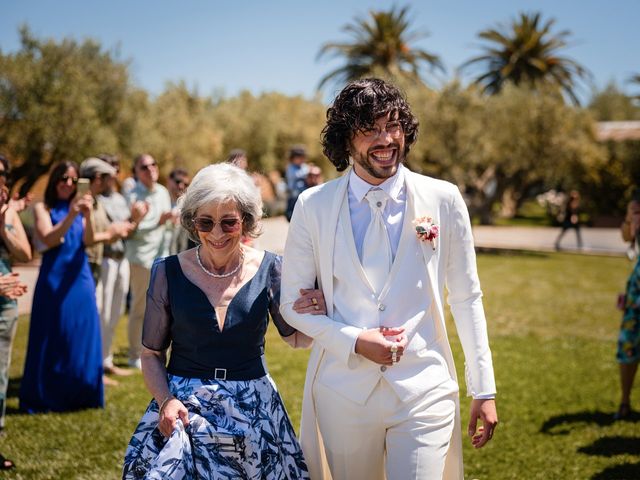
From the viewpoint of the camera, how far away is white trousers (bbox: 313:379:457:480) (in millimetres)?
2723

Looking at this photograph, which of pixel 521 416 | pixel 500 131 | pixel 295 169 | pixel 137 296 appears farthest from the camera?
pixel 500 131

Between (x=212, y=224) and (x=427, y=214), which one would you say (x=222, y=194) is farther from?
(x=427, y=214)

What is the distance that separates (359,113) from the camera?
A: 9.38 ft

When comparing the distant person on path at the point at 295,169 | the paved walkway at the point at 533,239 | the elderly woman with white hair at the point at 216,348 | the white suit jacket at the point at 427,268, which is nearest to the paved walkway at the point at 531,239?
the paved walkway at the point at 533,239

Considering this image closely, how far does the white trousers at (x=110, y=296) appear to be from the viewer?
764cm

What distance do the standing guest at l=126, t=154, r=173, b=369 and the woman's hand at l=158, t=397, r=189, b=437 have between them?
503cm

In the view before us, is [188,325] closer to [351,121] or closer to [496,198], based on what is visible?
[351,121]

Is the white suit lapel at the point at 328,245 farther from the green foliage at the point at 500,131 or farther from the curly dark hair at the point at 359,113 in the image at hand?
the green foliage at the point at 500,131

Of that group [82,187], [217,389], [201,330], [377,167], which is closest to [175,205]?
[82,187]

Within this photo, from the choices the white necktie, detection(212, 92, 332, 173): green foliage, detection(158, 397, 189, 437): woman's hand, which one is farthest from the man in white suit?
detection(212, 92, 332, 173): green foliage

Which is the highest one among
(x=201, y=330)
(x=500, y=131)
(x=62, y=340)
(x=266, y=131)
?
(x=266, y=131)

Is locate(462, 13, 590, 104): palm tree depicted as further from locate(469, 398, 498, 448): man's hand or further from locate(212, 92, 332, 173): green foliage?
locate(469, 398, 498, 448): man's hand

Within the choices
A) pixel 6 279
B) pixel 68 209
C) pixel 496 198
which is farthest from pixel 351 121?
pixel 496 198

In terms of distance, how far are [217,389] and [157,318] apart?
456 millimetres
